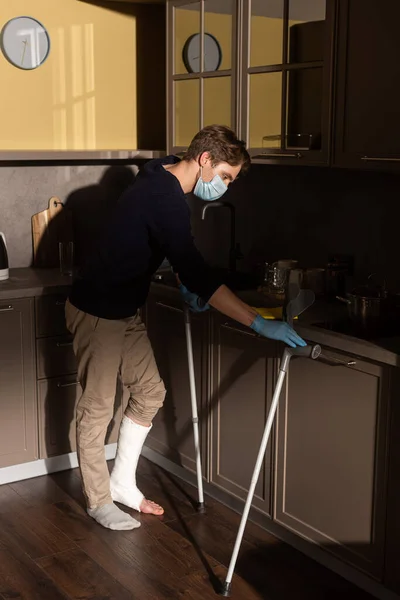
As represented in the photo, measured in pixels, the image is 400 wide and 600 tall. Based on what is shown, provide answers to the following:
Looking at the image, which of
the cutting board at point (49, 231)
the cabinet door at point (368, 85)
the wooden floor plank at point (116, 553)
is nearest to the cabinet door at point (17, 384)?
the wooden floor plank at point (116, 553)

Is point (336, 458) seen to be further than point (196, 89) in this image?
No

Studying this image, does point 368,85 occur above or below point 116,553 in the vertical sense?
above

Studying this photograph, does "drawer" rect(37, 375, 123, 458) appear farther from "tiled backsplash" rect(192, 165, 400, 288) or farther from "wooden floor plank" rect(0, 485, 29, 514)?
"tiled backsplash" rect(192, 165, 400, 288)

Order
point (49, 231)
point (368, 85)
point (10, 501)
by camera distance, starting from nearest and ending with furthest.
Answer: point (368, 85)
point (10, 501)
point (49, 231)

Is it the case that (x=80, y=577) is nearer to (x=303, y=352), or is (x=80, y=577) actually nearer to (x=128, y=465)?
(x=128, y=465)

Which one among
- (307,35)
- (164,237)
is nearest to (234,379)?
(164,237)

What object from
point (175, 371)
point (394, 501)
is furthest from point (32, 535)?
point (394, 501)

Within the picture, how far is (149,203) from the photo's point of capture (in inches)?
119

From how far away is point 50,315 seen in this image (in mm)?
3836

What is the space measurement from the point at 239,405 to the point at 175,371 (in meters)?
0.49

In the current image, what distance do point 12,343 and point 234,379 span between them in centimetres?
105

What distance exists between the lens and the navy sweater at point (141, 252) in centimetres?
292

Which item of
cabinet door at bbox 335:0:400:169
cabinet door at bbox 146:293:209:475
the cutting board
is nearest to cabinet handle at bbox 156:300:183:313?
cabinet door at bbox 146:293:209:475

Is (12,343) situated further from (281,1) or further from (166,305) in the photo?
(281,1)
